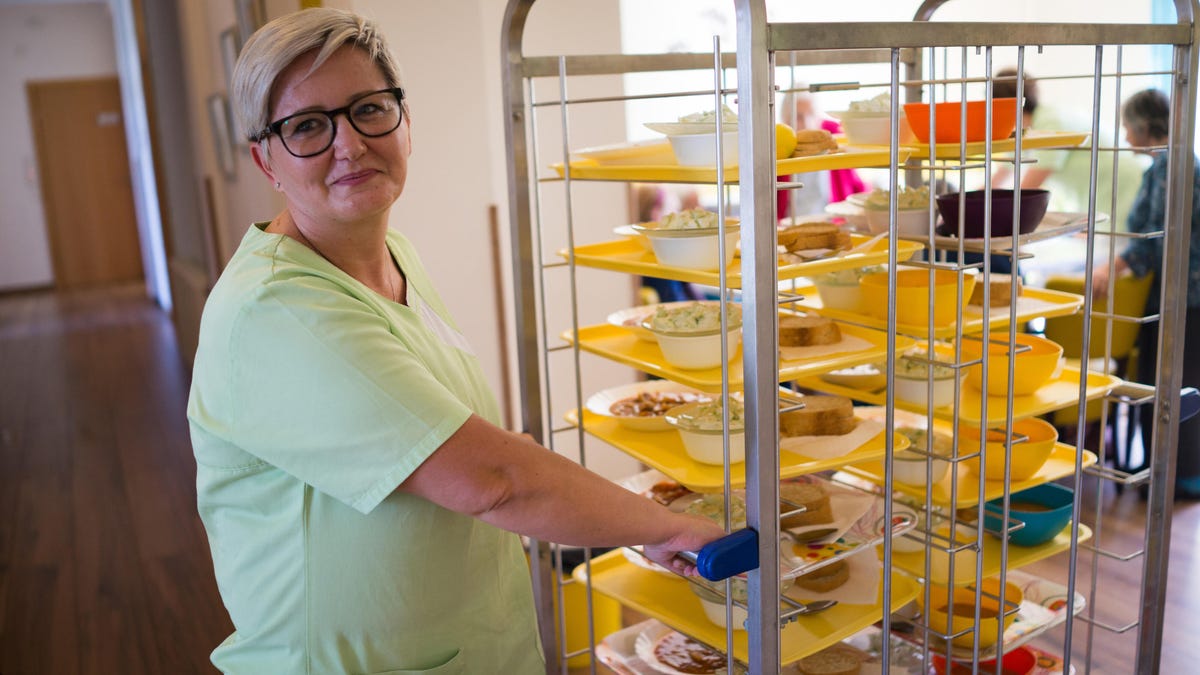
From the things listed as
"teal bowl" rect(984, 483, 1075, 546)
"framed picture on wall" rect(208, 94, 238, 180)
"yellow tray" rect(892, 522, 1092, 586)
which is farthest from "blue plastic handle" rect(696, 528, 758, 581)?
"framed picture on wall" rect(208, 94, 238, 180)

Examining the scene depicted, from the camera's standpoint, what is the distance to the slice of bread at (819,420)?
175 centimetres

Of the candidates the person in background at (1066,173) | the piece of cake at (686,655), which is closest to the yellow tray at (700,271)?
the piece of cake at (686,655)

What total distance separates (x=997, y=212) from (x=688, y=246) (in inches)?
23.7

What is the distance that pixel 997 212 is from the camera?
183 cm

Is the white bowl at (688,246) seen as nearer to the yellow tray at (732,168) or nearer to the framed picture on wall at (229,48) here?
the yellow tray at (732,168)

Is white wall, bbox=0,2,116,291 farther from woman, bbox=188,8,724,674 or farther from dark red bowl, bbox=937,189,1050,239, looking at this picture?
dark red bowl, bbox=937,189,1050,239

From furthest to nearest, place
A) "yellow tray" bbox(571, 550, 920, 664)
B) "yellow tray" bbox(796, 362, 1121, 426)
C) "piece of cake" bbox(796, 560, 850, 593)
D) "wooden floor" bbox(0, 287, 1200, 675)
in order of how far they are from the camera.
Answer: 1. "wooden floor" bbox(0, 287, 1200, 675)
2. "yellow tray" bbox(796, 362, 1121, 426)
3. "piece of cake" bbox(796, 560, 850, 593)
4. "yellow tray" bbox(571, 550, 920, 664)

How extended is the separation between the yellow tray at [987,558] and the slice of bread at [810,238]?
693 millimetres

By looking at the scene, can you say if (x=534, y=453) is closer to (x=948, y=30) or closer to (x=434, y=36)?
(x=948, y=30)

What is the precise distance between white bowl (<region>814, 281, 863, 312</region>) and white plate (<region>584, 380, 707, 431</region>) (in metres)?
0.32

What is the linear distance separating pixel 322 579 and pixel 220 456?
0.19m

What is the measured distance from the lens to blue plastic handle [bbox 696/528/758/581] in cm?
123

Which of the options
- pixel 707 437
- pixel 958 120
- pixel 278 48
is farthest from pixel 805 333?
pixel 278 48

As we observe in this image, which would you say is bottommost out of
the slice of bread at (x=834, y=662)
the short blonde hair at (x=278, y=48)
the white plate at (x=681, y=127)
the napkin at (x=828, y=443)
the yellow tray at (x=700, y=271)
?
the slice of bread at (x=834, y=662)
